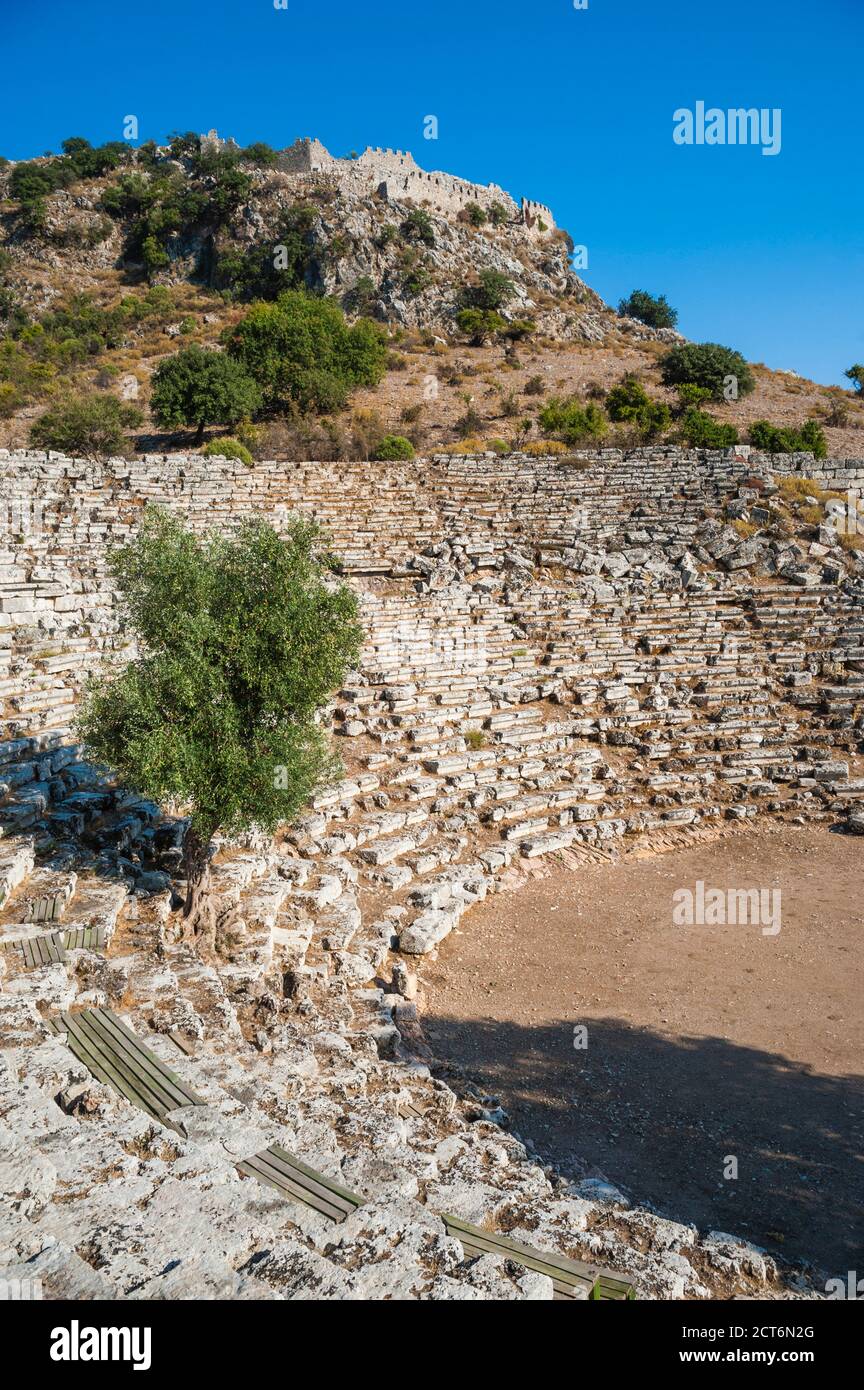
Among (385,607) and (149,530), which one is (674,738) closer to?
(385,607)

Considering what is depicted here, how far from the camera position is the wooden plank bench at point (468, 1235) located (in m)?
4.51

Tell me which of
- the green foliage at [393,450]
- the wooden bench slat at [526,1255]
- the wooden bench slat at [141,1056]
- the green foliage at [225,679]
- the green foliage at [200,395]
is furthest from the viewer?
the green foliage at [200,395]

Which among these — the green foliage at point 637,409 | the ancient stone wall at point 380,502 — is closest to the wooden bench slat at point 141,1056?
the ancient stone wall at point 380,502

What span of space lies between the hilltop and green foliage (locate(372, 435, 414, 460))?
3.49 m

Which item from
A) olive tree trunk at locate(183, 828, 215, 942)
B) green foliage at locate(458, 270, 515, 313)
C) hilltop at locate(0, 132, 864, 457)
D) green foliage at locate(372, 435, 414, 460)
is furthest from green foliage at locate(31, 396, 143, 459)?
green foliage at locate(458, 270, 515, 313)

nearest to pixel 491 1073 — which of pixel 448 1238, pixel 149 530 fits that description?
pixel 448 1238

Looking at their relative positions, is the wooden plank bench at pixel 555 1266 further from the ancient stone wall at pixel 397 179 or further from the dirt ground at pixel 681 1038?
the ancient stone wall at pixel 397 179

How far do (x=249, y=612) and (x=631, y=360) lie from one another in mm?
44929

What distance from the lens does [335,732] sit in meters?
14.7

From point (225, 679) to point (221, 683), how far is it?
121 millimetres

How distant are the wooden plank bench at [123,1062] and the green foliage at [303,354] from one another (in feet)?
108

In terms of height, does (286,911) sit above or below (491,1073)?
above

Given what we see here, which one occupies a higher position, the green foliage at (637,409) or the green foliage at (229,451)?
the green foliage at (637,409)

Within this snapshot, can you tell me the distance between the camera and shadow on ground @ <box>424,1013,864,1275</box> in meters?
6.23
